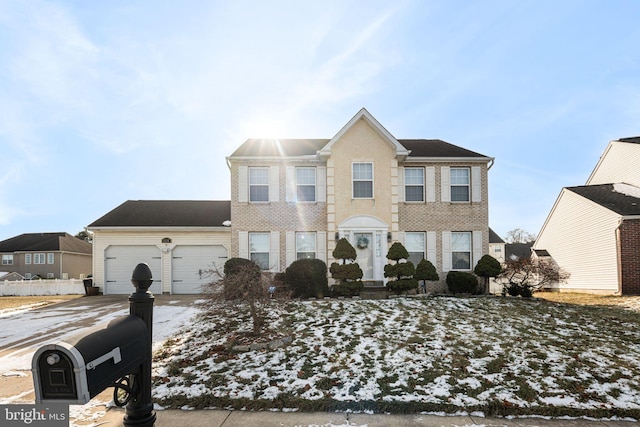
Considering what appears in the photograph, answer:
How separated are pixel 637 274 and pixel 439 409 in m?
17.5

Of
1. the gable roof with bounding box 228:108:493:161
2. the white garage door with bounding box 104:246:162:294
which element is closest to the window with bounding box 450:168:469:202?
the gable roof with bounding box 228:108:493:161

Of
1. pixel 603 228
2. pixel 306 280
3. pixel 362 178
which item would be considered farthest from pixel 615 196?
pixel 306 280

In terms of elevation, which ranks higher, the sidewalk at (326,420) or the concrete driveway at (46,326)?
the sidewalk at (326,420)

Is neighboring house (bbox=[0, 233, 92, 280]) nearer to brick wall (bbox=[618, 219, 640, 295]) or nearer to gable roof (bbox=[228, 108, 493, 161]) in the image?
gable roof (bbox=[228, 108, 493, 161])

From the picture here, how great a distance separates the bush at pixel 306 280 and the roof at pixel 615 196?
1481cm

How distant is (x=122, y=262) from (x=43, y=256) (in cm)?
2456

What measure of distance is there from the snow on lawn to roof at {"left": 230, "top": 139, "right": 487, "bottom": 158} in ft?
25.3

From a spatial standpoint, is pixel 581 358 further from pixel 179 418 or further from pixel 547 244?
pixel 547 244

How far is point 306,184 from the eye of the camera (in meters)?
15.7

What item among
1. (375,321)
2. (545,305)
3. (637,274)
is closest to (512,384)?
(375,321)

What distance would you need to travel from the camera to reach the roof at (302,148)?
15.8 m

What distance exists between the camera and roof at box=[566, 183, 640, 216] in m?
18.1

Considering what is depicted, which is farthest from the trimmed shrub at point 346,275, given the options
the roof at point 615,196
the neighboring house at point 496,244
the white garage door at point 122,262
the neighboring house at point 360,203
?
the neighboring house at point 496,244

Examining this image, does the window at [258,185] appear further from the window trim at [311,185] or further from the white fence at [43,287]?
the white fence at [43,287]
